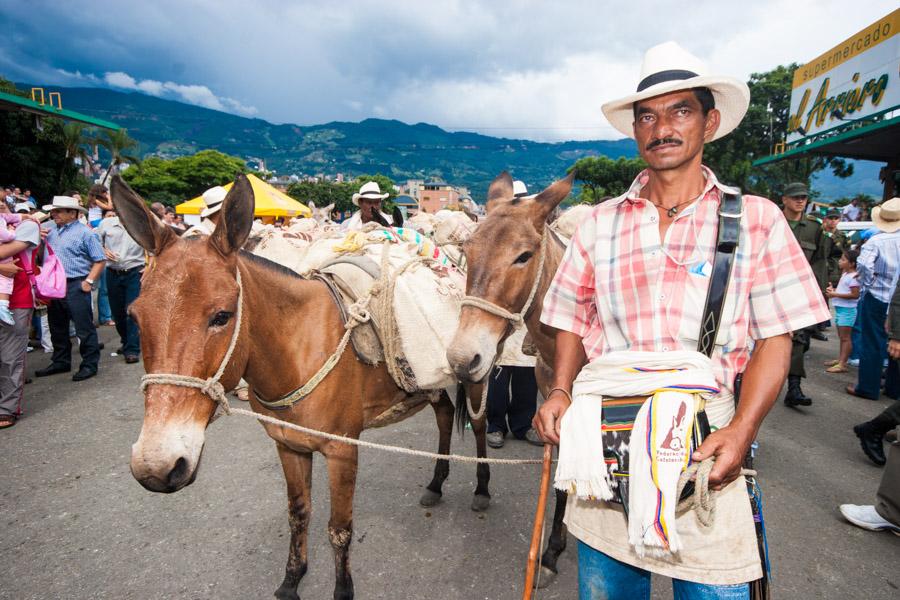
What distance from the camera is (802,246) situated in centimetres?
583

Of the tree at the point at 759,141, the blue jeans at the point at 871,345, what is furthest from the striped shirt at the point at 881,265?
the tree at the point at 759,141

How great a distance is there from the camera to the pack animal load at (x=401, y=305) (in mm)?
2473

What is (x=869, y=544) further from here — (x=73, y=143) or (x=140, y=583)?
(x=73, y=143)

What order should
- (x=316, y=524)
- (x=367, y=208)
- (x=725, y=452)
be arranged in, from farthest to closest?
(x=367, y=208), (x=316, y=524), (x=725, y=452)

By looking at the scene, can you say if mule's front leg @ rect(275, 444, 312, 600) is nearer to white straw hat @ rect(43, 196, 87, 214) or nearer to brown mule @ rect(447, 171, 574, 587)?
brown mule @ rect(447, 171, 574, 587)

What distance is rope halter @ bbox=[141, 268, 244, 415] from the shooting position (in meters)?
1.49

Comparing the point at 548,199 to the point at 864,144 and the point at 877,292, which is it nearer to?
the point at 877,292

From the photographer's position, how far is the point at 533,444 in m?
4.79

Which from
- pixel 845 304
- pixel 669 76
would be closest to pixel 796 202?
pixel 845 304

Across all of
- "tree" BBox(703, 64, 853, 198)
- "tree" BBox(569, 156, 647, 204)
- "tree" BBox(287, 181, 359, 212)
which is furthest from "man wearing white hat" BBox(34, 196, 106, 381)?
"tree" BBox(287, 181, 359, 212)

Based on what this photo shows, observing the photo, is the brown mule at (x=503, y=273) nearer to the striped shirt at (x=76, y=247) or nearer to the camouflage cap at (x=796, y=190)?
the camouflage cap at (x=796, y=190)

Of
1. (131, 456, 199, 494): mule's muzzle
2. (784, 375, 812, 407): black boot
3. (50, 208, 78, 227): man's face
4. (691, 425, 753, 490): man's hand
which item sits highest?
(691, 425, 753, 490): man's hand

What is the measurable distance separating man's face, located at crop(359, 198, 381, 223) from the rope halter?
15.8 feet

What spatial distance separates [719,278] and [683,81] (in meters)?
0.60
